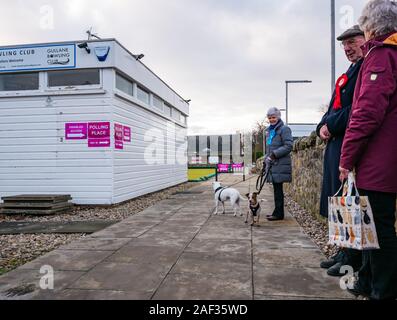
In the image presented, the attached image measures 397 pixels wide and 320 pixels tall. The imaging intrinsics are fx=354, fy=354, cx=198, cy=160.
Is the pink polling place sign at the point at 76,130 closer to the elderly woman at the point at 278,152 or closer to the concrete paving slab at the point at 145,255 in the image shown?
the elderly woman at the point at 278,152

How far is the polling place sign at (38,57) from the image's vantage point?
352 inches

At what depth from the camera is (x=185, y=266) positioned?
377cm

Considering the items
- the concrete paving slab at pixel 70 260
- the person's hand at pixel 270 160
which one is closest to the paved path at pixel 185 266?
the concrete paving slab at pixel 70 260

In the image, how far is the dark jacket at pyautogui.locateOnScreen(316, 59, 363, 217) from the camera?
10.5 ft

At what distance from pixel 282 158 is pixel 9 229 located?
5.01m

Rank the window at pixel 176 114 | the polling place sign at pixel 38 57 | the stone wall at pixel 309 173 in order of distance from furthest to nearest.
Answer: the window at pixel 176 114
the polling place sign at pixel 38 57
the stone wall at pixel 309 173

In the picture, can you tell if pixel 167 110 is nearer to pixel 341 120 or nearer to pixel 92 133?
pixel 92 133

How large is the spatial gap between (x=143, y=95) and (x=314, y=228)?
7.90 metres

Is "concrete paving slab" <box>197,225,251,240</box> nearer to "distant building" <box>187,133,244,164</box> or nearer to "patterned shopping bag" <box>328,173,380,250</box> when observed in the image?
"patterned shopping bag" <box>328,173,380,250</box>

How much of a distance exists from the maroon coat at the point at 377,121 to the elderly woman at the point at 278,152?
146 inches

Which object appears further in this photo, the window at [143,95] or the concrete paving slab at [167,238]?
the window at [143,95]

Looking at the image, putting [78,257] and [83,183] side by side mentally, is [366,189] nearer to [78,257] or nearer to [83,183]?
[78,257]

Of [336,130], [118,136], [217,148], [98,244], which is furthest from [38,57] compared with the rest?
[217,148]
